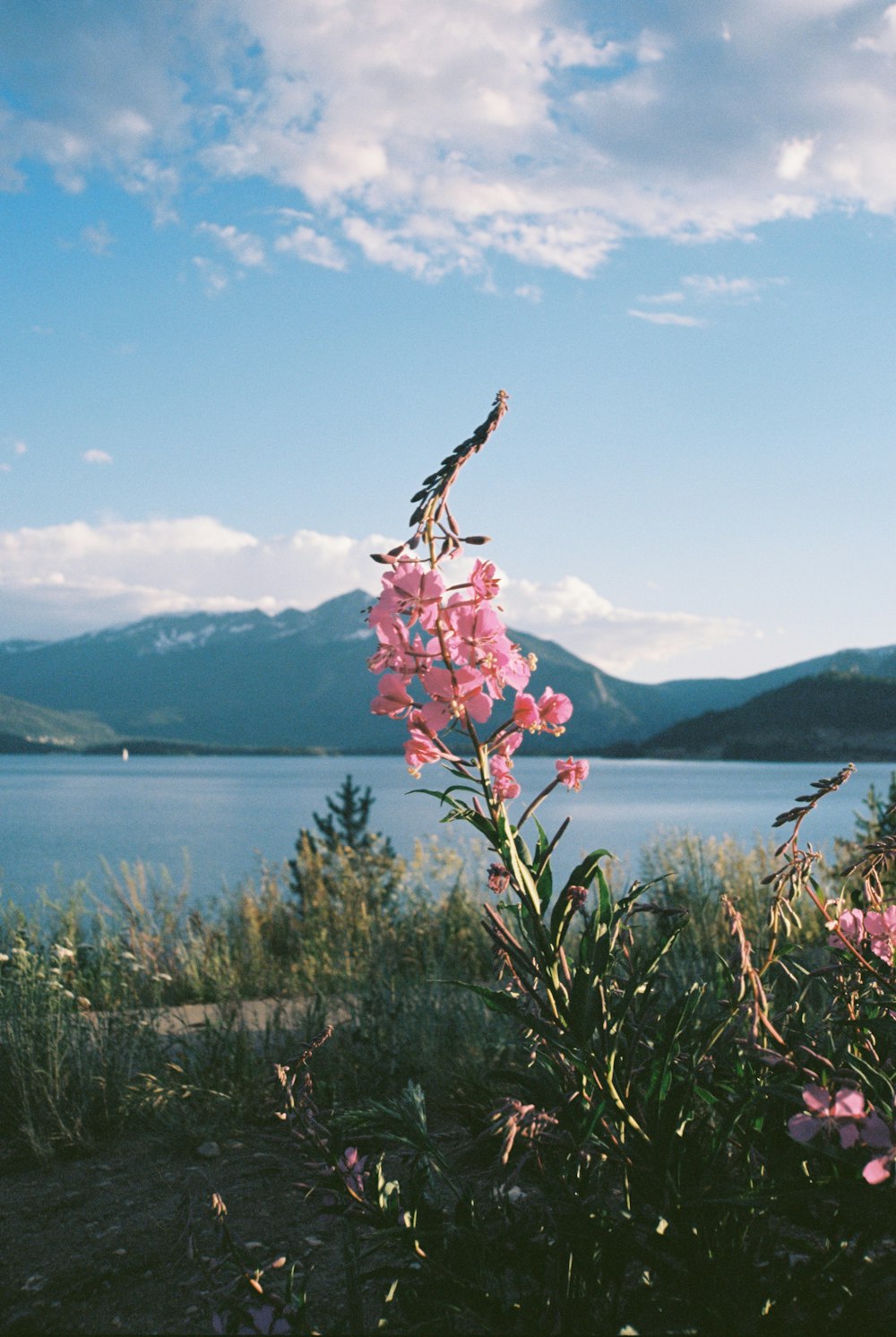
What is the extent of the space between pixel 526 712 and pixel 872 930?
1.10 m

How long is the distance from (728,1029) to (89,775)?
102m

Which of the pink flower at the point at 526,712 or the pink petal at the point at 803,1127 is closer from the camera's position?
the pink petal at the point at 803,1127

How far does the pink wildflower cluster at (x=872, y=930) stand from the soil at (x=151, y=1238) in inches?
57.3

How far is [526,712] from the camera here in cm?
191

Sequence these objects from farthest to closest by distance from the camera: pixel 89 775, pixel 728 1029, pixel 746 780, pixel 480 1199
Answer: pixel 89 775 → pixel 746 780 → pixel 480 1199 → pixel 728 1029

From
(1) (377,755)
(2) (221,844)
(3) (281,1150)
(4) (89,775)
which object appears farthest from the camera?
(1) (377,755)

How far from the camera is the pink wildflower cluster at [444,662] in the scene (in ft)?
6.02

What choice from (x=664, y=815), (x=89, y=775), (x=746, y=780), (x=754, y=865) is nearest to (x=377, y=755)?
(x=89, y=775)

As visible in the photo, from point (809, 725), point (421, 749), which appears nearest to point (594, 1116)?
point (421, 749)

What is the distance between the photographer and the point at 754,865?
368 inches

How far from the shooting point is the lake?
2447 centimetres

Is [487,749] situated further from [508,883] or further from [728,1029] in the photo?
[728,1029]

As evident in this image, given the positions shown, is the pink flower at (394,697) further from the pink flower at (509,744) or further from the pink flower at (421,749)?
the pink flower at (509,744)

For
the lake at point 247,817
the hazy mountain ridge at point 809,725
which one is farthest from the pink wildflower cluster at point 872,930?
the hazy mountain ridge at point 809,725
